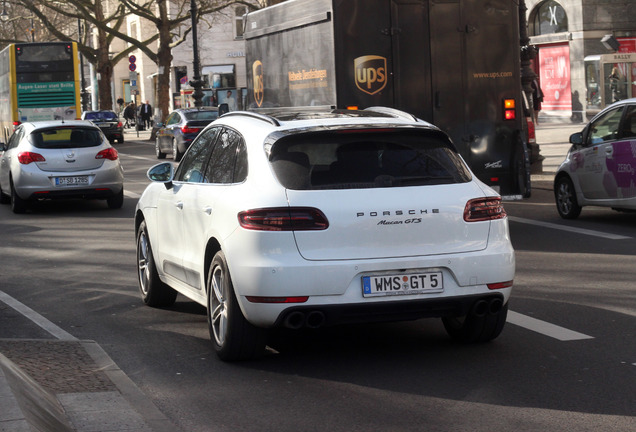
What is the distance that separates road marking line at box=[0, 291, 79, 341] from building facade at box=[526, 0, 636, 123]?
100 feet

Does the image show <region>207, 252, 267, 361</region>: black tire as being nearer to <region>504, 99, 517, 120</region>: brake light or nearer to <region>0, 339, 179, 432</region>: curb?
<region>0, 339, 179, 432</region>: curb

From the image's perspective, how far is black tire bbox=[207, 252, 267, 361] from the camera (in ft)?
21.7

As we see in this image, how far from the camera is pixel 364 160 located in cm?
667

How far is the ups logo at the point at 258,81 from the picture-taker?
55.3 feet

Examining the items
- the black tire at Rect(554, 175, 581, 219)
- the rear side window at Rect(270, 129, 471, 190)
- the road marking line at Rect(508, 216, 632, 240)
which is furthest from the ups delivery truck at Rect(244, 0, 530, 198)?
the rear side window at Rect(270, 129, 471, 190)

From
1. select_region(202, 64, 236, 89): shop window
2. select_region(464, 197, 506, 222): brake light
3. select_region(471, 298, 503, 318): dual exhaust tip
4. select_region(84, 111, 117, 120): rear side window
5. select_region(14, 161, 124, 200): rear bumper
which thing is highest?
select_region(202, 64, 236, 89): shop window

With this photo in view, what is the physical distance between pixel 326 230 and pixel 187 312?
2.65m

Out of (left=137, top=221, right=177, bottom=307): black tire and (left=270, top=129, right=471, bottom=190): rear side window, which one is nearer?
(left=270, top=129, right=471, bottom=190): rear side window

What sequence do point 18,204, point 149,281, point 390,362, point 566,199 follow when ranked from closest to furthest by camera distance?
point 390,362, point 149,281, point 566,199, point 18,204

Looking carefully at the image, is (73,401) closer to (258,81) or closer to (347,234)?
(347,234)

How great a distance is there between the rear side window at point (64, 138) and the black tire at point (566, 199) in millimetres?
7553

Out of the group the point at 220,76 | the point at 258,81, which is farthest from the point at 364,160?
the point at 220,76

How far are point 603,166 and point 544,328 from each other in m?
6.68

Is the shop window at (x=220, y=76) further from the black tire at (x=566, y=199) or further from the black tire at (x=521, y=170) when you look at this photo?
the black tire at (x=521, y=170)
